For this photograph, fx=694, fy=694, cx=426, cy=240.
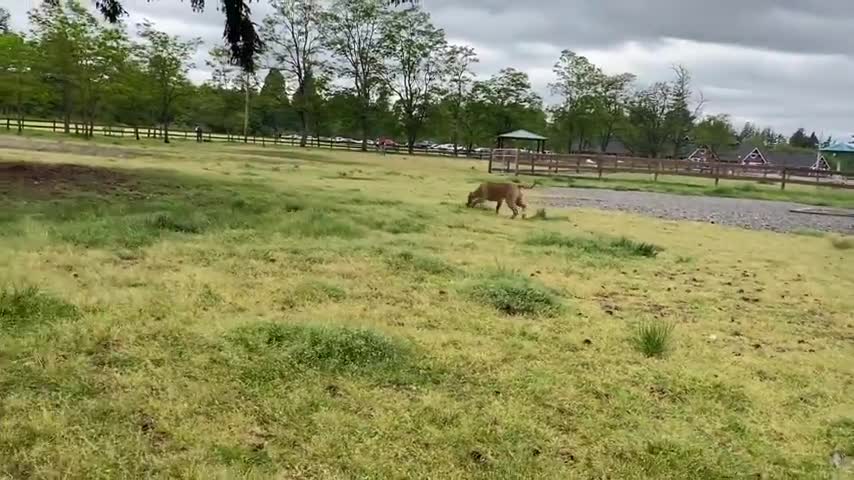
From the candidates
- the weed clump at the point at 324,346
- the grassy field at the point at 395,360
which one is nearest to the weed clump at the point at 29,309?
the grassy field at the point at 395,360

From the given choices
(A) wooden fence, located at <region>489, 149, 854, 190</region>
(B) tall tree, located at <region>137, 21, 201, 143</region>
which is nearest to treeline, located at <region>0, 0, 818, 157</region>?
(B) tall tree, located at <region>137, 21, 201, 143</region>

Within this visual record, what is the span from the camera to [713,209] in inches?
706

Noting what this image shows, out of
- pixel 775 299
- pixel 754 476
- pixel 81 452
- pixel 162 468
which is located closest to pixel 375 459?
pixel 162 468

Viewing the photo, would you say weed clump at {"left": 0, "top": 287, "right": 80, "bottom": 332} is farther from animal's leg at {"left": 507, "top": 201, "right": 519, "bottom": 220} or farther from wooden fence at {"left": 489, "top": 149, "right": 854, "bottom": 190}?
wooden fence at {"left": 489, "top": 149, "right": 854, "bottom": 190}

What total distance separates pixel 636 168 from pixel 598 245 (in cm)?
2516

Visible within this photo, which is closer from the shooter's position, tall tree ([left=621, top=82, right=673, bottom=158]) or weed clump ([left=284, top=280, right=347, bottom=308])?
weed clump ([left=284, top=280, right=347, bottom=308])

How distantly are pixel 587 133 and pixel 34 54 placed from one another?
44.9 meters

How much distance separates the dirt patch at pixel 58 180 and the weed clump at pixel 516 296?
716 centimetres

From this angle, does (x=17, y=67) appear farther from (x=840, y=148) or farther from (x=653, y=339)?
(x=840, y=148)

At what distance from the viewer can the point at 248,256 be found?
21.6ft

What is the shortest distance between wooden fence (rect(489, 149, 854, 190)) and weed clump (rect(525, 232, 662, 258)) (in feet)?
68.4

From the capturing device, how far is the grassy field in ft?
9.50

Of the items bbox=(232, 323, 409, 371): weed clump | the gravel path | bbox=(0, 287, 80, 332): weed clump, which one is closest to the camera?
bbox=(232, 323, 409, 371): weed clump

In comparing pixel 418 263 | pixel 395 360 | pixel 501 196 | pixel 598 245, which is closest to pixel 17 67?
pixel 501 196
